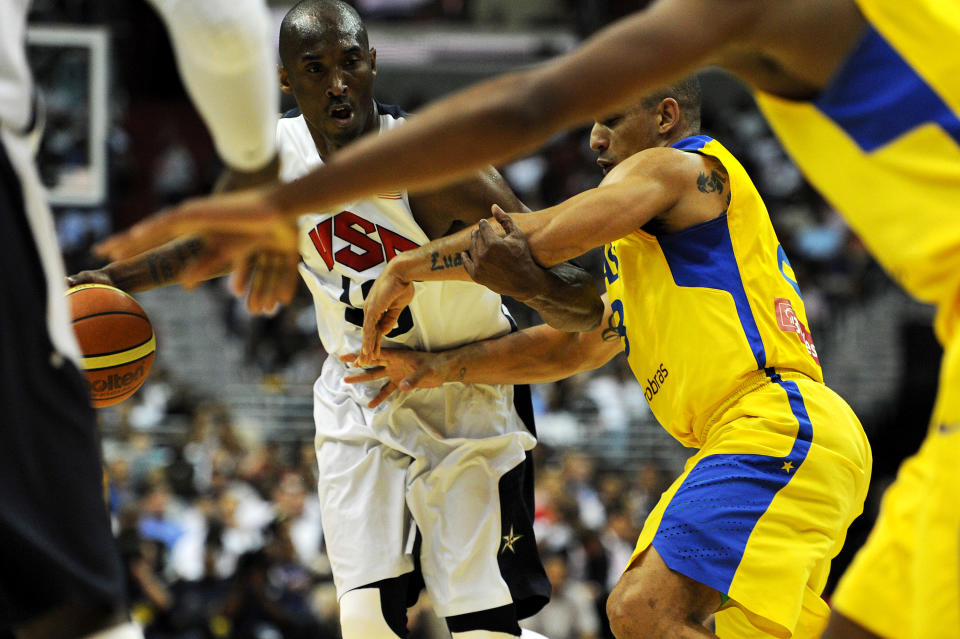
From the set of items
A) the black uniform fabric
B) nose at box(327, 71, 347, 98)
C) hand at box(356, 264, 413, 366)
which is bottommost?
hand at box(356, 264, 413, 366)

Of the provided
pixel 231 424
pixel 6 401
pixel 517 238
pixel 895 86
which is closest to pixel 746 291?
pixel 517 238

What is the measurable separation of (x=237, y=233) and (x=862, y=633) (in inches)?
57.8

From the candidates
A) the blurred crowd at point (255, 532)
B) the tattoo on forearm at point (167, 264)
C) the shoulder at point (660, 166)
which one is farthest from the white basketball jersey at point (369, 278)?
the blurred crowd at point (255, 532)

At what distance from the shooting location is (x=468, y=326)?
14.7 ft

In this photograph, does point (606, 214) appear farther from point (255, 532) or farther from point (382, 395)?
point (255, 532)

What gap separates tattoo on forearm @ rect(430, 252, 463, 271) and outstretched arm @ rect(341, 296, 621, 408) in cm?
63

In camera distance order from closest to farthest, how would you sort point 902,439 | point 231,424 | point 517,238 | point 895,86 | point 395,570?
point 895,86, point 517,238, point 395,570, point 231,424, point 902,439

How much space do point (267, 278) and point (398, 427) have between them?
80.3 inches

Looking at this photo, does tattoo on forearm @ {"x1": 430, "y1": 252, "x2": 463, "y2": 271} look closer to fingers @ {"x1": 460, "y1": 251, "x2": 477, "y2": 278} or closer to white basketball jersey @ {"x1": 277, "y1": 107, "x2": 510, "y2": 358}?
fingers @ {"x1": 460, "y1": 251, "x2": 477, "y2": 278}

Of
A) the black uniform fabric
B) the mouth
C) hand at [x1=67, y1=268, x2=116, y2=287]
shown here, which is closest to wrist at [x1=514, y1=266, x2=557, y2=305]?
the mouth

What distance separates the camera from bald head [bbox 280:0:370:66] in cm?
436

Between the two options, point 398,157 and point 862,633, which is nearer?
point 398,157

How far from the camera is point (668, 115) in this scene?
4105 millimetres

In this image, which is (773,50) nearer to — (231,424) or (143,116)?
(231,424)
